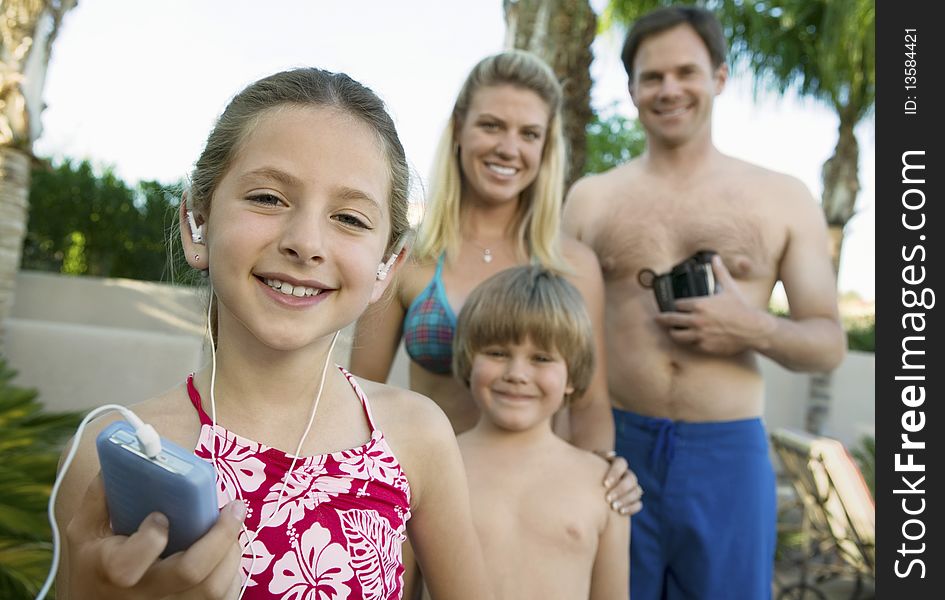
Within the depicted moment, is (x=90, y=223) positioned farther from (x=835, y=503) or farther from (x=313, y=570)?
(x=313, y=570)

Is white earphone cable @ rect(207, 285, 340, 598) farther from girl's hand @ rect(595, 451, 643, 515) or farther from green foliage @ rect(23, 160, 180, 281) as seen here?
green foliage @ rect(23, 160, 180, 281)

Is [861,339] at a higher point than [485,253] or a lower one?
lower

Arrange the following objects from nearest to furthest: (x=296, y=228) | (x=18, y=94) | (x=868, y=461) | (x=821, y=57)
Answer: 1. (x=296, y=228)
2. (x=18, y=94)
3. (x=868, y=461)
4. (x=821, y=57)

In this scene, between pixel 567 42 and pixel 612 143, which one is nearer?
pixel 567 42

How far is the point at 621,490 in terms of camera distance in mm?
2564

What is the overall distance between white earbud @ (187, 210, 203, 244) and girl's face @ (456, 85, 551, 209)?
1.41 meters

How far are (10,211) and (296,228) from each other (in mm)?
6067

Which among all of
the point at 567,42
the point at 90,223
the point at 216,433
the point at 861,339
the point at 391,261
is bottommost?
the point at 216,433

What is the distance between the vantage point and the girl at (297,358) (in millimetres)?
1455

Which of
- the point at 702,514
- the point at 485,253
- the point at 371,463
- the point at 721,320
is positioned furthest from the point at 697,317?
the point at 371,463

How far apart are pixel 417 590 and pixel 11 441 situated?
8.23ft

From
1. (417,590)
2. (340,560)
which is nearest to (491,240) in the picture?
(417,590)

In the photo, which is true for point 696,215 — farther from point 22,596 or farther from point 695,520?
point 22,596

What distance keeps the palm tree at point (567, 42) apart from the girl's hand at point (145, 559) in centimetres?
493
